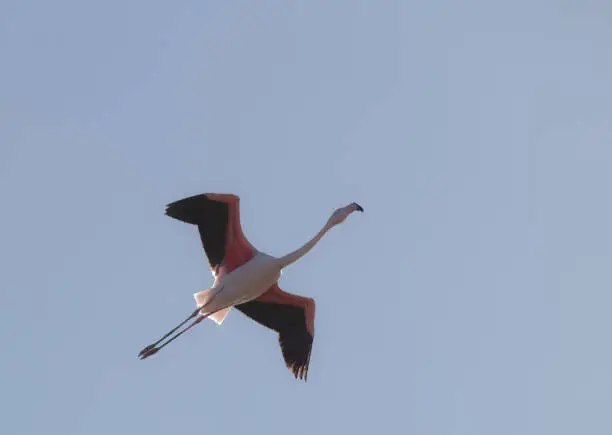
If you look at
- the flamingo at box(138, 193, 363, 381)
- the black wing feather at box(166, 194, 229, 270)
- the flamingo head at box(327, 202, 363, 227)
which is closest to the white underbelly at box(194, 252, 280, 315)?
the flamingo at box(138, 193, 363, 381)

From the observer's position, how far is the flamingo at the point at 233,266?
2312cm

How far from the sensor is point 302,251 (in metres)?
23.0

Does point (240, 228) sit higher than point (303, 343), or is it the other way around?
point (240, 228)

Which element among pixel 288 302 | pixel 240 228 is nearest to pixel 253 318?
pixel 288 302

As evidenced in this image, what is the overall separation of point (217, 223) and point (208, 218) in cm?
21

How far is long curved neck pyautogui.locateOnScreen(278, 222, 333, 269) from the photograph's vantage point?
23.0 metres

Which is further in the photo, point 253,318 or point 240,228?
point 253,318

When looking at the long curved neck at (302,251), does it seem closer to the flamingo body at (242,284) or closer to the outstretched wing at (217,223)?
the flamingo body at (242,284)

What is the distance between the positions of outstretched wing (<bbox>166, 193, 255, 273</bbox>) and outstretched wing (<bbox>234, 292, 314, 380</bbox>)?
1554mm

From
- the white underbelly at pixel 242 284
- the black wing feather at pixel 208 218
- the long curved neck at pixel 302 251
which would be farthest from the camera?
the white underbelly at pixel 242 284

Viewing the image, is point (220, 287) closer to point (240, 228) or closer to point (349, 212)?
point (240, 228)

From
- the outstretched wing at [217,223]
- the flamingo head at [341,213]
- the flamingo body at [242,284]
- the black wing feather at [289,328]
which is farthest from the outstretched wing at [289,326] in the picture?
the flamingo head at [341,213]

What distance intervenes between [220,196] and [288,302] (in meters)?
2.93

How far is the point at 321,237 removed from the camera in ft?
76.0
